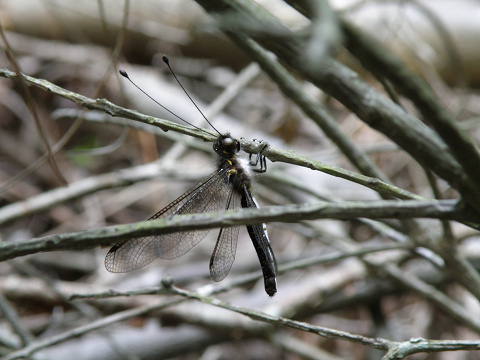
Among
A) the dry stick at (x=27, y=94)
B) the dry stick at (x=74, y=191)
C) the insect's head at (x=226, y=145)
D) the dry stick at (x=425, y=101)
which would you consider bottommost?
the dry stick at (x=425, y=101)

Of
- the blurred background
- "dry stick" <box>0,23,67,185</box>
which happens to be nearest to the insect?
the blurred background

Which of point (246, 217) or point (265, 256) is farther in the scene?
point (265, 256)

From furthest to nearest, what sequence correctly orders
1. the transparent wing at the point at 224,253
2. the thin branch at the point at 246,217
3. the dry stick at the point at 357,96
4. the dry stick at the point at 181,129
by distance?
the transparent wing at the point at 224,253, the dry stick at the point at 181,129, the dry stick at the point at 357,96, the thin branch at the point at 246,217

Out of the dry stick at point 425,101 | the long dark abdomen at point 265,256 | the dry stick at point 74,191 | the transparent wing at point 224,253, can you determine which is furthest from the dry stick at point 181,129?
the dry stick at point 74,191

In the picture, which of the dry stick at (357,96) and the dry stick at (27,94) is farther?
the dry stick at (27,94)

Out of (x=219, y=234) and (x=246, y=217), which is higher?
(x=219, y=234)

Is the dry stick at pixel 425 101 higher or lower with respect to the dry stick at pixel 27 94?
lower

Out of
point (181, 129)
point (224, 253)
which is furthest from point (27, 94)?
point (224, 253)

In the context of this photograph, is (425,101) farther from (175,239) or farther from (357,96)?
(175,239)

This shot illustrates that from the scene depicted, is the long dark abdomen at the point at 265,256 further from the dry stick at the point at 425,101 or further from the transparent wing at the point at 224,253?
the dry stick at the point at 425,101

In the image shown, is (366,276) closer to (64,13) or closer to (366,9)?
(366,9)
